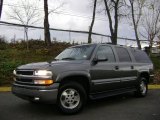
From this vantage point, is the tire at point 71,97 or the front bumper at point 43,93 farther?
the tire at point 71,97

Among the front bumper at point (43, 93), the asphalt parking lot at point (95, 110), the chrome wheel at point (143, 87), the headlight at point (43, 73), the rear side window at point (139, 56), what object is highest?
the rear side window at point (139, 56)

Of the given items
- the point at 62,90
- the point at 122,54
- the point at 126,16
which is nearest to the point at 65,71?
the point at 62,90

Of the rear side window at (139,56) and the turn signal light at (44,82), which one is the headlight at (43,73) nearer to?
the turn signal light at (44,82)

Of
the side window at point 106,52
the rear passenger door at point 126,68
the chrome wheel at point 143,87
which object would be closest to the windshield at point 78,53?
the side window at point 106,52

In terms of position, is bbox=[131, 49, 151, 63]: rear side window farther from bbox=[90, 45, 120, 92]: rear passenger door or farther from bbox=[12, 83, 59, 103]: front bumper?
bbox=[12, 83, 59, 103]: front bumper

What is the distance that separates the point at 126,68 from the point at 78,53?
5.82 feet

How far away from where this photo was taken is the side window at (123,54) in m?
10.6

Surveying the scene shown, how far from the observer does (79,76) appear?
→ 348 inches

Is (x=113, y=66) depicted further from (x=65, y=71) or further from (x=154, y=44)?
(x=154, y=44)

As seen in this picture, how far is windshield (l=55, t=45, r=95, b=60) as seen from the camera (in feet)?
31.0

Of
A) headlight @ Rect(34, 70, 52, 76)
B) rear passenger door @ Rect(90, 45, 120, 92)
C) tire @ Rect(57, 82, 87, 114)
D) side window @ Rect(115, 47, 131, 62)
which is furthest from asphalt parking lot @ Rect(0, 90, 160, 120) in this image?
side window @ Rect(115, 47, 131, 62)

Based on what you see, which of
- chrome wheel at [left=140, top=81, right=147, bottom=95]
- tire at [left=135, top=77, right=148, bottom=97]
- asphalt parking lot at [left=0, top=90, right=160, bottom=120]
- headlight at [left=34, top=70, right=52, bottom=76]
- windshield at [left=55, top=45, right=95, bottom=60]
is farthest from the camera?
chrome wheel at [left=140, top=81, right=147, bottom=95]

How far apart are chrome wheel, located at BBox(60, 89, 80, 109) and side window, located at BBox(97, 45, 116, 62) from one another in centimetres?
151

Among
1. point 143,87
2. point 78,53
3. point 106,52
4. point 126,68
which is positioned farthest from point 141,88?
point 78,53
